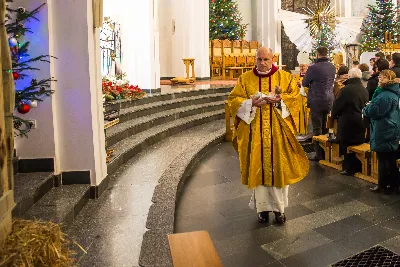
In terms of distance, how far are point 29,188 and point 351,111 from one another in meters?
4.27

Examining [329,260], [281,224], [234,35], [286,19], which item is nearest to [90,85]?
[281,224]

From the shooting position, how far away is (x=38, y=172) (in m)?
4.69

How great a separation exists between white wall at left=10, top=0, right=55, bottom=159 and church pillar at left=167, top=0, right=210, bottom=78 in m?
10.7

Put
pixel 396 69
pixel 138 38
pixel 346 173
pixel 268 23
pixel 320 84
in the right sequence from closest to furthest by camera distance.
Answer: pixel 346 173 → pixel 396 69 → pixel 320 84 → pixel 138 38 → pixel 268 23

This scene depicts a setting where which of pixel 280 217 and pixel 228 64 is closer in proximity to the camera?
pixel 280 217

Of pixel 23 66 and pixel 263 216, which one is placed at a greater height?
pixel 23 66

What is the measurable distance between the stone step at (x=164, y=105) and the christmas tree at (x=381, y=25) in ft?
36.7

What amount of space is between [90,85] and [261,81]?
69.2 inches

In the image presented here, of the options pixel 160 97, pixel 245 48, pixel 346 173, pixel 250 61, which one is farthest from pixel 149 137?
pixel 245 48

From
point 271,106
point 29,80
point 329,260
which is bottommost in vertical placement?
point 329,260

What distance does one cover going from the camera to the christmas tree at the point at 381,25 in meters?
20.3

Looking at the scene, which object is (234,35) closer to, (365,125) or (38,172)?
(365,125)

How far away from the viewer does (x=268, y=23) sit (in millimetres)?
19797

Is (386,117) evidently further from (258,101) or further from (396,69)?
(396,69)
